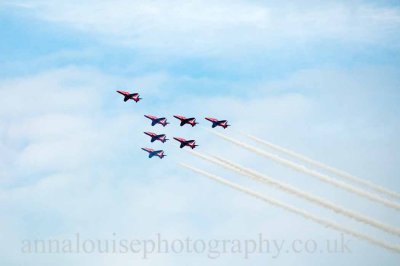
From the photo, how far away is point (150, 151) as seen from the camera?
177375 millimetres

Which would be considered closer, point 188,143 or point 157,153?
point 188,143

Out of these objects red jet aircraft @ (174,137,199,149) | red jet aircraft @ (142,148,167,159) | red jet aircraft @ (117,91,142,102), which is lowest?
red jet aircraft @ (174,137,199,149)

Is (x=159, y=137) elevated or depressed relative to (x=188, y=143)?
elevated

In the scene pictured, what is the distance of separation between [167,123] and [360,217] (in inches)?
2853

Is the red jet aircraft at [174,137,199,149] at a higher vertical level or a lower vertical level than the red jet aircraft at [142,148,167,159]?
lower

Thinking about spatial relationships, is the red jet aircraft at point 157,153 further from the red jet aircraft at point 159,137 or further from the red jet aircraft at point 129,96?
the red jet aircraft at point 129,96

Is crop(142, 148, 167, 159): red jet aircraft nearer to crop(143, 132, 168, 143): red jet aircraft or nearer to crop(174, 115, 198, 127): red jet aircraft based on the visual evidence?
crop(143, 132, 168, 143): red jet aircraft

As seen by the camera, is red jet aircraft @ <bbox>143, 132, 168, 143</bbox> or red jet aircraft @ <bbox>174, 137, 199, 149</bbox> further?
red jet aircraft @ <bbox>143, 132, 168, 143</bbox>

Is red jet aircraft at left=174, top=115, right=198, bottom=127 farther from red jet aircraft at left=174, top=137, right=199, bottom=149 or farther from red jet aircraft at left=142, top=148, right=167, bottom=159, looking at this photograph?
red jet aircraft at left=142, top=148, right=167, bottom=159

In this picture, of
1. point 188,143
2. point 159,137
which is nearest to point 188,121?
point 188,143

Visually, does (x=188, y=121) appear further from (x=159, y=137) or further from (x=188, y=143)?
(x=159, y=137)

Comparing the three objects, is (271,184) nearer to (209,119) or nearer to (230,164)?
(230,164)

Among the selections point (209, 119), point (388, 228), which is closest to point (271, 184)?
point (388, 228)

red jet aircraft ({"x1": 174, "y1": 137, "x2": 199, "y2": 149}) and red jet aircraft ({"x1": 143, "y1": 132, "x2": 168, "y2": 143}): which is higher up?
red jet aircraft ({"x1": 143, "y1": 132, "x2": 168, "y2": 143})
